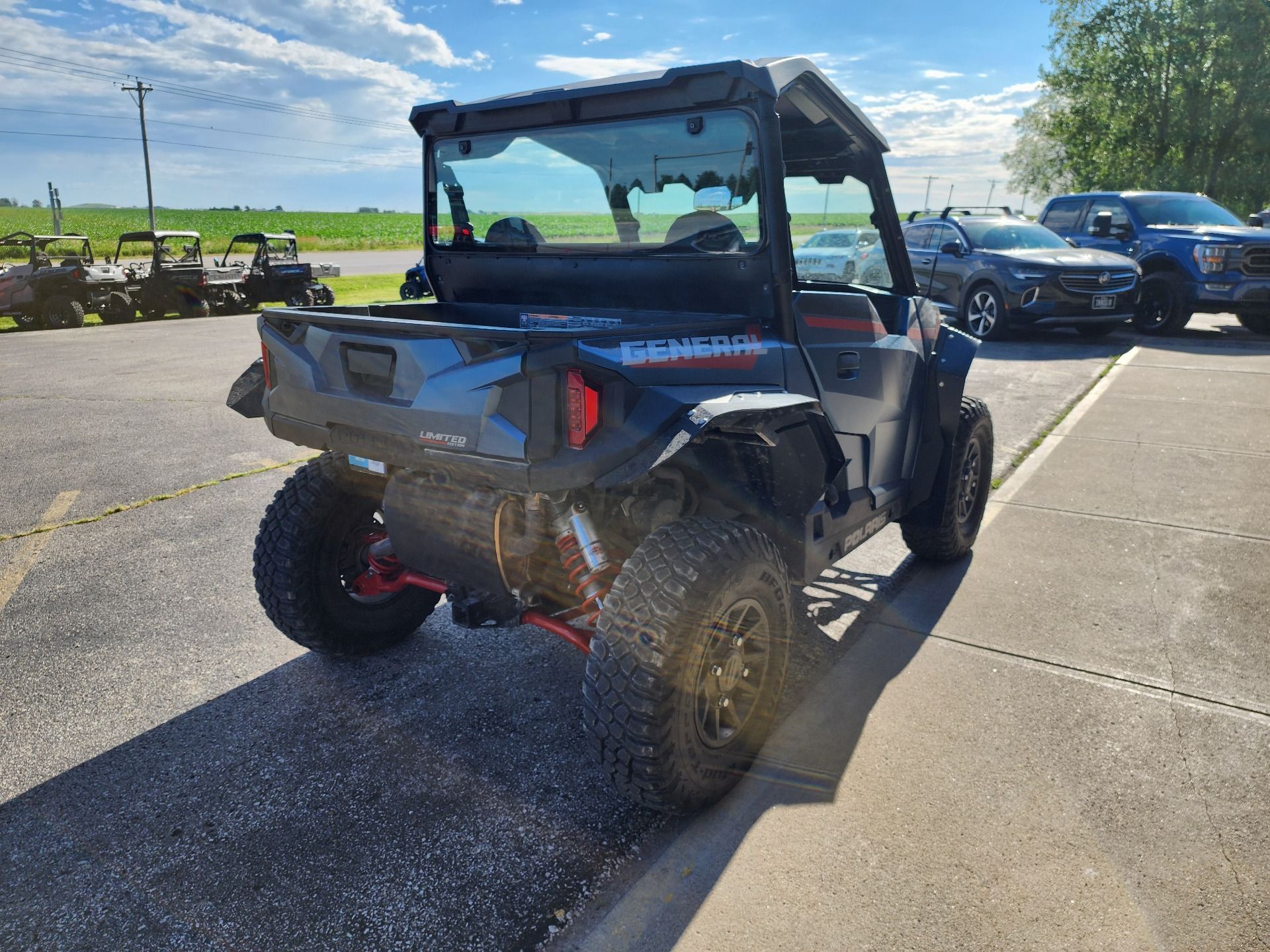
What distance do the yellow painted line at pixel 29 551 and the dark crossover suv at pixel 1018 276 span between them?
9.83 m

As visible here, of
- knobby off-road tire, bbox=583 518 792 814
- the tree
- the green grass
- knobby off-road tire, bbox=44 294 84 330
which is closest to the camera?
knobby off-road tire, bbox=583 518 792 814

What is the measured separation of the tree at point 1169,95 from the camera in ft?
89.3

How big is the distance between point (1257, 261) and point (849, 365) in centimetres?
1275

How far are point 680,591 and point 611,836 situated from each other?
30.6 inches

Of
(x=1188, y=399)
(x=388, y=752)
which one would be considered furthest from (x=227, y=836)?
(x=1188, y=399)

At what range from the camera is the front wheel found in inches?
538

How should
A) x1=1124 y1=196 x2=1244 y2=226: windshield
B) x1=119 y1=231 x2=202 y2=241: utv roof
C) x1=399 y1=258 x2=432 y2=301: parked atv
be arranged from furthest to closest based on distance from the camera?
x1=119 y1=231 x2=202 y2=241: utv roof → x1=1124 y1=196 x2=1244 y2=226: windshield → x1=399 y1=258 x2=432 y2=301: parked atv

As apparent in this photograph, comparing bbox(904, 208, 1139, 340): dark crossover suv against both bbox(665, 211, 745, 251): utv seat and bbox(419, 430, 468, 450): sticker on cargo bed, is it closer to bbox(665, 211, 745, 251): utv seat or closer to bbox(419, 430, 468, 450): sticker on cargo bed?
bbox(665, 211, 745, 251): utv seat

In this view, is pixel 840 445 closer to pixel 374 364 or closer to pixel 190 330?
pixel 374 364

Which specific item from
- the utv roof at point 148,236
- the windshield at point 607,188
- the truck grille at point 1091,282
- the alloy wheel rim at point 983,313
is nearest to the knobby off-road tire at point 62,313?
the utv roof at point 148,236

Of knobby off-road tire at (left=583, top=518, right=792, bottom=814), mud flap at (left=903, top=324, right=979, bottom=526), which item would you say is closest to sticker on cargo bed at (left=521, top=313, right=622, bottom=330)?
knobby off-road tire at (left=583, top=518, right=792, bottom=814)

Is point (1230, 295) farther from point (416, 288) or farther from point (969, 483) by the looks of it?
point (416, 288)

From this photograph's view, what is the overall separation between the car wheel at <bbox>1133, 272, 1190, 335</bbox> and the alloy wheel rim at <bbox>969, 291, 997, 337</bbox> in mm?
2838

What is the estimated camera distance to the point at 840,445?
312 cm
